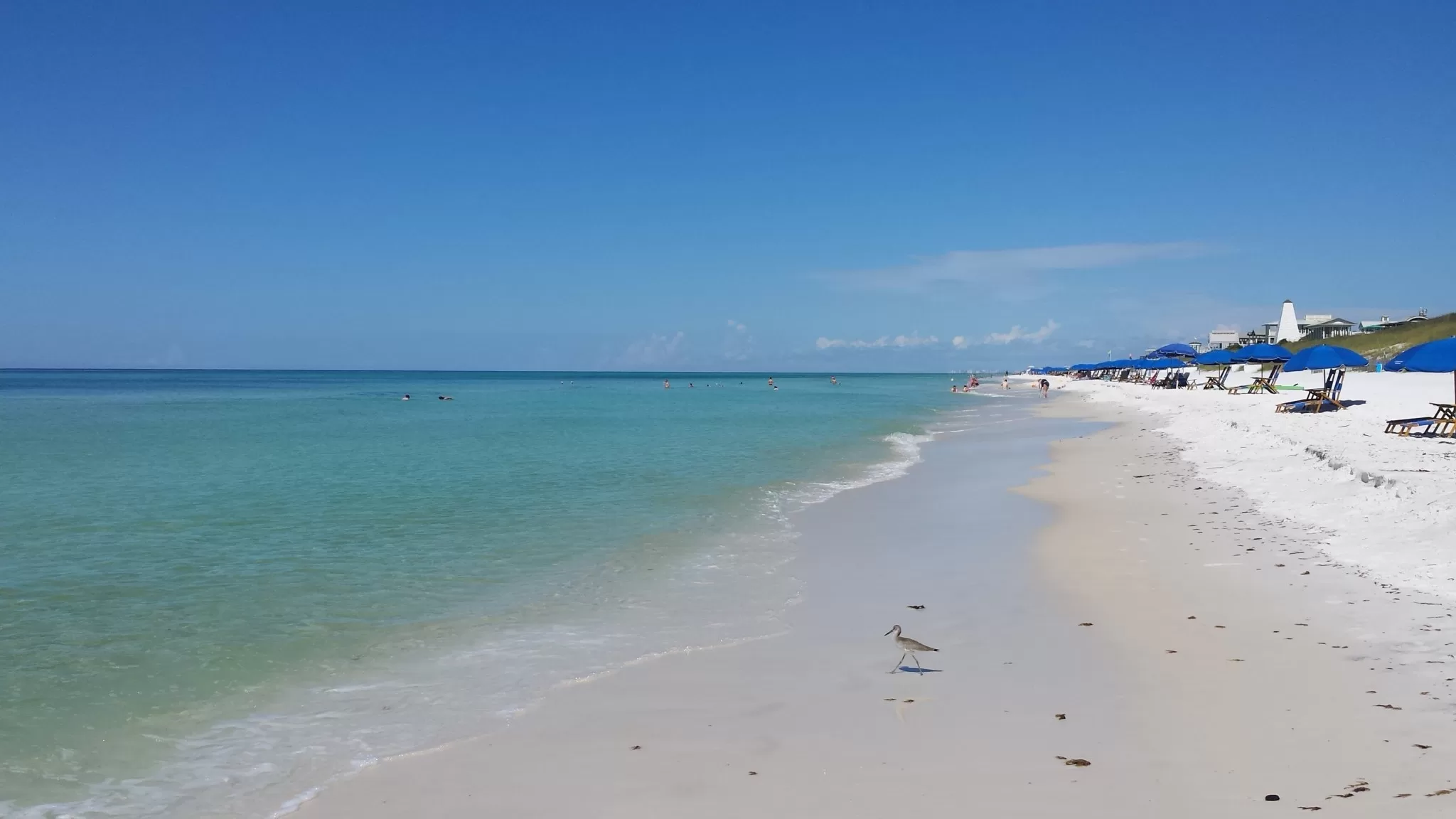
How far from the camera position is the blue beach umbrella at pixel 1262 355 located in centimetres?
4291

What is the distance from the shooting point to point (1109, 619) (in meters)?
7.88

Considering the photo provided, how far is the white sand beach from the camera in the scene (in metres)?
4.65

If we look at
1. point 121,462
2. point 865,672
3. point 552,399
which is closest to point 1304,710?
point 865,672

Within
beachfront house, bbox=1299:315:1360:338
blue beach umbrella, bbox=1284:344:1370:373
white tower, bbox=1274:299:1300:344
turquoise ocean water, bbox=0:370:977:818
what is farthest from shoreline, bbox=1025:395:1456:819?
beachfront house, bbox=1299:315:1360:338

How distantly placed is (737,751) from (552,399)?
75004mm

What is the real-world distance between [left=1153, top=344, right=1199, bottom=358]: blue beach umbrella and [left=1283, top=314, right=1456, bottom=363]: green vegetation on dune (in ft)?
20.1

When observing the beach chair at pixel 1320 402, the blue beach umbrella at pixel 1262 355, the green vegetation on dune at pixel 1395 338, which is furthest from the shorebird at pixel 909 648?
the green vegetation on dune at pixel 1395 338

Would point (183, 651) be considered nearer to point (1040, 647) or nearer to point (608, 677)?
point (608, 677)

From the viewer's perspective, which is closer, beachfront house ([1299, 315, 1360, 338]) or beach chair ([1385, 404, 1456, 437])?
beach chair ([1385, 404, 1456, 437])

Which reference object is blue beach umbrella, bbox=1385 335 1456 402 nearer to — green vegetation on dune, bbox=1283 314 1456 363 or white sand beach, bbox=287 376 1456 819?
white sand beach, bbox=287 376 1456 819

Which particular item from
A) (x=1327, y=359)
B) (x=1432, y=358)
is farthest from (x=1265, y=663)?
(x=1327, y=359)

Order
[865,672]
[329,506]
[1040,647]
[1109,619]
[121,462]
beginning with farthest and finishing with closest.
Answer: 1. [121,462]
2. [329,506]
3. [1109,619]
4. [1040,647]
5. [865,672]

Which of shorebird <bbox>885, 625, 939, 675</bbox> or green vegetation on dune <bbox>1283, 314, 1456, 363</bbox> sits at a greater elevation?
green vegetation on dune <bbox>1283, 314, 1456, 363</bbox>

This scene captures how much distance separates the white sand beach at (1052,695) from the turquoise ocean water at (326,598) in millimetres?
722
